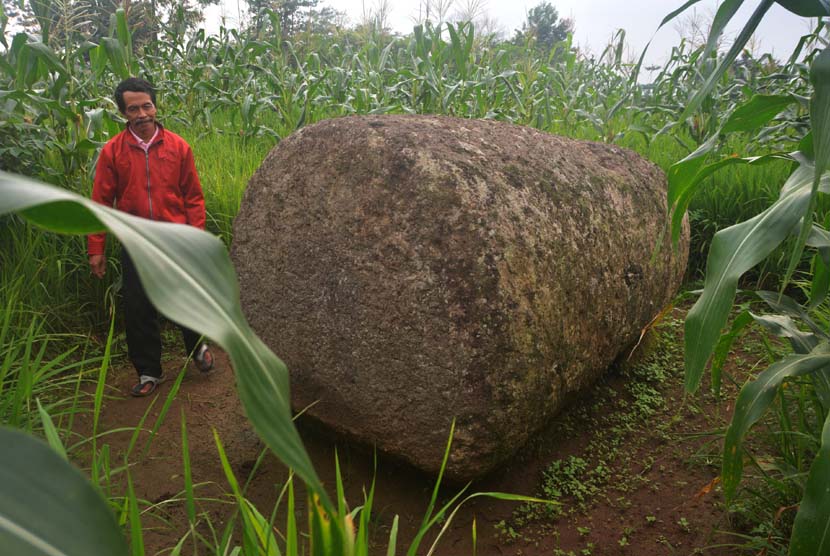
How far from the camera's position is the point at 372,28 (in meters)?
6.47

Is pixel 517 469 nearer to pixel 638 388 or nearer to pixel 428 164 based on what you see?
pixel 638 388

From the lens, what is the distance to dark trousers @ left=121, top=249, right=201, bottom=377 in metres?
2.76

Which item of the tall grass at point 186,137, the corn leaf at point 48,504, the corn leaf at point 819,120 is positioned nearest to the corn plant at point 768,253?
the corn leaf at point 819,120

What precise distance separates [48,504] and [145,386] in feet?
8.11

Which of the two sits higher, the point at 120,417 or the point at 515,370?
the point at 515,370

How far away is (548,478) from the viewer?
83.9 inches

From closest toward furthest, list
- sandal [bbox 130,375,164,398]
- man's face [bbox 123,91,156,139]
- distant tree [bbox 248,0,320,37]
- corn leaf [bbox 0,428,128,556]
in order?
corn leaf [bbox 0,428,128,556]
man's face [bbox 123,91,156,139]
sandal [bbox 130,375,164,398]
distant tree [bbox 248,0,320,37]

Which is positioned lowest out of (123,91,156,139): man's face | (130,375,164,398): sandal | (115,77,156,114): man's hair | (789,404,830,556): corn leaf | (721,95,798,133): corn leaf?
(130,375,164,398): sandal

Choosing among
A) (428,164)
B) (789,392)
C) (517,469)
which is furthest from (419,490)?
(789,392)

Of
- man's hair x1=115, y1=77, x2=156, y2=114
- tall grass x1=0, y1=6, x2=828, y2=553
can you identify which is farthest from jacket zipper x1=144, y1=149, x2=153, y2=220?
tall grass x1=0, y1=6, x2=828, y2=553

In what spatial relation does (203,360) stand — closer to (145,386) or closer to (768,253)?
(145,386)

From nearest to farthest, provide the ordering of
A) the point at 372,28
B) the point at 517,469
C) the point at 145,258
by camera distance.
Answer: the point at 145,258, the point at 517,469, the point at 372,28

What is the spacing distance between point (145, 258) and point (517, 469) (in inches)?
74.5

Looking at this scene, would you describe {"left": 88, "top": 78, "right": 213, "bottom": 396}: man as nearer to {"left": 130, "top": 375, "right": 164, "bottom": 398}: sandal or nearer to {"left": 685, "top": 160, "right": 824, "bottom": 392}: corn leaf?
{"left": 130, "top": 375, "right": 164, "bottom": 398}: sandal
